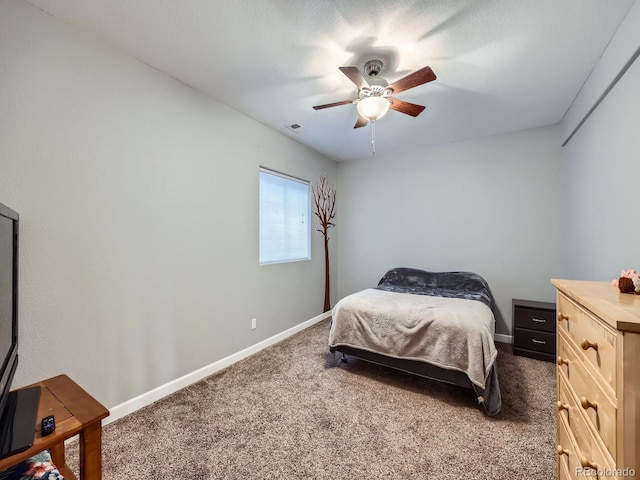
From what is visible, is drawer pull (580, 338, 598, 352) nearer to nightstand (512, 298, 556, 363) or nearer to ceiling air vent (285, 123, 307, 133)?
nightstand (512, 298, 556, 363)

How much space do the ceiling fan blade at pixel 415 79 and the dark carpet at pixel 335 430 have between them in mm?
2346

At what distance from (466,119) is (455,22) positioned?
62.5 inches

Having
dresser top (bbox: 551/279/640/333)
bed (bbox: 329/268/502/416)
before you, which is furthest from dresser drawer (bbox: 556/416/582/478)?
bed (bbox: 329/268/502/416)

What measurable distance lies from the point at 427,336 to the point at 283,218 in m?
2.26

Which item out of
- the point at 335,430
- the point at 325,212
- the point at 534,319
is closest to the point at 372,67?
the point at 325,212

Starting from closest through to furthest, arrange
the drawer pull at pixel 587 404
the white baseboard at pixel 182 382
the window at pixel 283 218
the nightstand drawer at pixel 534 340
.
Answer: the drawer pull at pixel 587 404 → the white baseboard at pixel 182 382 → the nightstand drawer at pixel 534 340 → the window at pixel 283 218

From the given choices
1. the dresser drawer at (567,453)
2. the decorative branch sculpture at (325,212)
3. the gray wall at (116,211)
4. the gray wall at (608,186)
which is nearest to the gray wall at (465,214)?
the decorative branch sculpture at (325,212)

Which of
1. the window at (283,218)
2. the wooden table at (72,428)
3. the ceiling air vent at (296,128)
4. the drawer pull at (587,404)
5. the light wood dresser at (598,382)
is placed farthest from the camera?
the window at (283,218)

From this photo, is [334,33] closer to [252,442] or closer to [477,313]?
[477,313]

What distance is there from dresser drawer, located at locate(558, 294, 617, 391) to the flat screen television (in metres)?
1.81

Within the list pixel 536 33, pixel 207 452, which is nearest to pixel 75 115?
pixel 207 452

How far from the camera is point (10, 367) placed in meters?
1.17

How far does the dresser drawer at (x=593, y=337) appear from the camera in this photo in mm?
748

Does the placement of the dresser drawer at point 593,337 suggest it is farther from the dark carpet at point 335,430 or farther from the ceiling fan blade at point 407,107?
the ceiling fan blade at point 407,107
